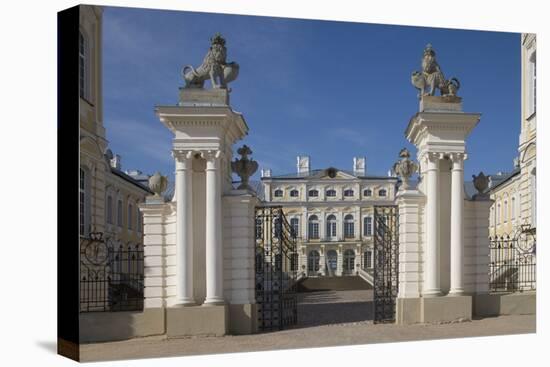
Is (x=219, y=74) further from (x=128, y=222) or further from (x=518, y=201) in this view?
(x=518, y=201)

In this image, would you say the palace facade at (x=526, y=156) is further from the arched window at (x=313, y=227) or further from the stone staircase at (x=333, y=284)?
the arched window at (x=313, y=227)

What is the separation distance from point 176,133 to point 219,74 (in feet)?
4.02

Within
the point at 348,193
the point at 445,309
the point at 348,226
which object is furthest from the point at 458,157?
the point at 348,226

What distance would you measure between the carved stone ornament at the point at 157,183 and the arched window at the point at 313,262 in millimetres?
26963

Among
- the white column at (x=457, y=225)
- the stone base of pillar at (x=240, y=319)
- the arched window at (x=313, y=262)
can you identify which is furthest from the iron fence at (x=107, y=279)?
the arched window at (x=313, y=262)

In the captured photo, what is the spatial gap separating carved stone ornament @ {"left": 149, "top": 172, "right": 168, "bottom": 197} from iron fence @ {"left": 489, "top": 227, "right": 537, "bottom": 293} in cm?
616

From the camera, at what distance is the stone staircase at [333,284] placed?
31.6 m

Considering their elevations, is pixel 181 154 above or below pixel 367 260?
above

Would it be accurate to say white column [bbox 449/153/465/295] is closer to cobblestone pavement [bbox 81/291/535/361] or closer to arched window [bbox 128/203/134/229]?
cobblestone pavement [bbox 81/291/535/361]

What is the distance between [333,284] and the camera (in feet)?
109

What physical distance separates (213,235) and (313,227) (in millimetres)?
30289

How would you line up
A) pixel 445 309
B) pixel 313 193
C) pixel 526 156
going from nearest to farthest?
1. pixel 445 309
2. pixel 526 156
3. pixel 313 193

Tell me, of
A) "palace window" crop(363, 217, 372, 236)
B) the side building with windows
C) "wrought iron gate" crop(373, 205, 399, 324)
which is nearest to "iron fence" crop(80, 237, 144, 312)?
"wrought iron gate" crop(373, 205, 399, 324)

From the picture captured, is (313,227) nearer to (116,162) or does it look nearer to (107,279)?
(116,162)
